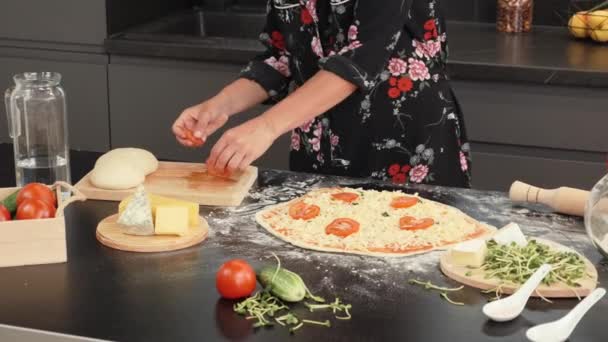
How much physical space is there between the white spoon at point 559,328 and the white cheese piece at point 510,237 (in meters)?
0.23

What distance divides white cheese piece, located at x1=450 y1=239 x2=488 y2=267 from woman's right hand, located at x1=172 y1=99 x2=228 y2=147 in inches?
25.6

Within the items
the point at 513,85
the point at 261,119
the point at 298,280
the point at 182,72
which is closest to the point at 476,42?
the point at 513,85

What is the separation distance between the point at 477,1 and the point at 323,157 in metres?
1.27

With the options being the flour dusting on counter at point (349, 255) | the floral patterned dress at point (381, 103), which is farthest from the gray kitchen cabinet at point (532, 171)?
the flour dusting on counter at point (349, 255)

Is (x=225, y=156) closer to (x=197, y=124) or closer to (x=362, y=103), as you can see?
(x=197, y=124)

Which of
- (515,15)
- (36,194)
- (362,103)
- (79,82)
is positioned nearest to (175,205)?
(36,194)

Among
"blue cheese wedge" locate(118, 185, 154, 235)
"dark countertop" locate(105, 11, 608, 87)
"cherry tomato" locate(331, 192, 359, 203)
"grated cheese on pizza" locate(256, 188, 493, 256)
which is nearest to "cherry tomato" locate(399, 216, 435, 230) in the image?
"grated cheese on pizza" locate(256, 188, 493, 256)

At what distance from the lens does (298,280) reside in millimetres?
1418

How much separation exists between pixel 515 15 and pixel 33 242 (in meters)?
1.91

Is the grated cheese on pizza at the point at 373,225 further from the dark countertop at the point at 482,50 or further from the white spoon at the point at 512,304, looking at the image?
the dark countertop at the point at 482,50

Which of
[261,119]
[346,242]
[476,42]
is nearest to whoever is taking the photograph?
[346,242]

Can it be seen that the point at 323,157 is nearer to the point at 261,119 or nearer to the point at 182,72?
the point at 261,119

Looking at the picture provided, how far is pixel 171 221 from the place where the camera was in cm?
162

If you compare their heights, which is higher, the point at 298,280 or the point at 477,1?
the point at 477,1
